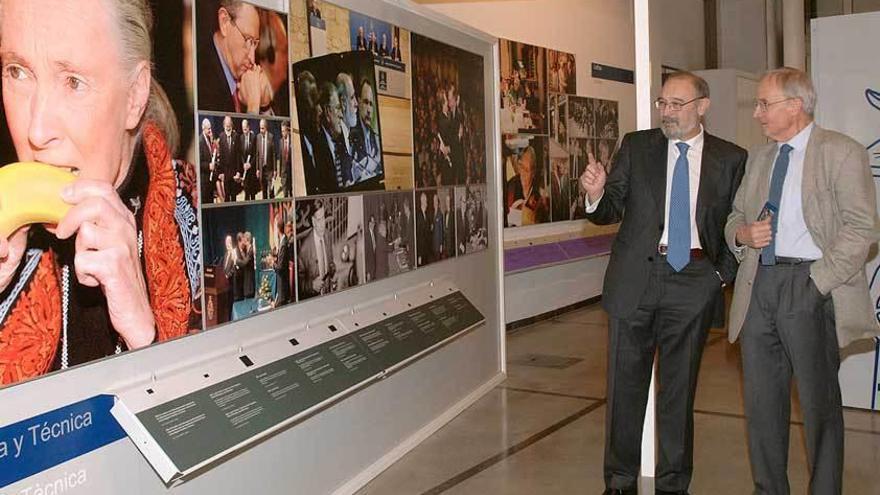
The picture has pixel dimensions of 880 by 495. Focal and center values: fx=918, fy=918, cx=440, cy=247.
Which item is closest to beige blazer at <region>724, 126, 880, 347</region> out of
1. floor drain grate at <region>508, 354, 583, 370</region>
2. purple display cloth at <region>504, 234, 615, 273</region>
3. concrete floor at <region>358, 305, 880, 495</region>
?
concrete floor at <region>358, 305, 880, 495</region>

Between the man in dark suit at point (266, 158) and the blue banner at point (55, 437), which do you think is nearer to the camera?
the blue banner at point (55, 437)

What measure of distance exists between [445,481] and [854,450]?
2.53 m

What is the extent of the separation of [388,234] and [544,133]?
5.89 meters

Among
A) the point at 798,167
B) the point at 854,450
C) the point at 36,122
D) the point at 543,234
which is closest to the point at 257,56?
the point at 36,122

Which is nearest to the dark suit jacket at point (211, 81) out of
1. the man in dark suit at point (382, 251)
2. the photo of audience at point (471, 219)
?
the man in dark suit at point (382, 251)

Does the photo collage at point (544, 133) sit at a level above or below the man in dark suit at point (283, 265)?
above

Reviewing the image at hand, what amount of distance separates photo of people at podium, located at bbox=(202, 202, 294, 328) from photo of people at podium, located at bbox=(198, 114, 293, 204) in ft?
0.23

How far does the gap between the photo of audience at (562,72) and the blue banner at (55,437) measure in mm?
8642

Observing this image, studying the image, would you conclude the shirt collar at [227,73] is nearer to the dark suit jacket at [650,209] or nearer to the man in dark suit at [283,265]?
the man in dark suit at [283,265]

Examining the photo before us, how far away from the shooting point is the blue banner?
2.81 metres

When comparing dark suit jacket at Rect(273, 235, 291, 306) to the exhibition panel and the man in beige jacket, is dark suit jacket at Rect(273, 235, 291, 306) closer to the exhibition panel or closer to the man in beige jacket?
the exhibition panel

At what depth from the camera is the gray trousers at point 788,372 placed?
394 centimetres

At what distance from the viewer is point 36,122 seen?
2.89m

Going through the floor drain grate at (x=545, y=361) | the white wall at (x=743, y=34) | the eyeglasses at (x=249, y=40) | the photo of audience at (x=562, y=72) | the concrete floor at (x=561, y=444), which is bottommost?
the concrete floor at (x=561, y=444)
